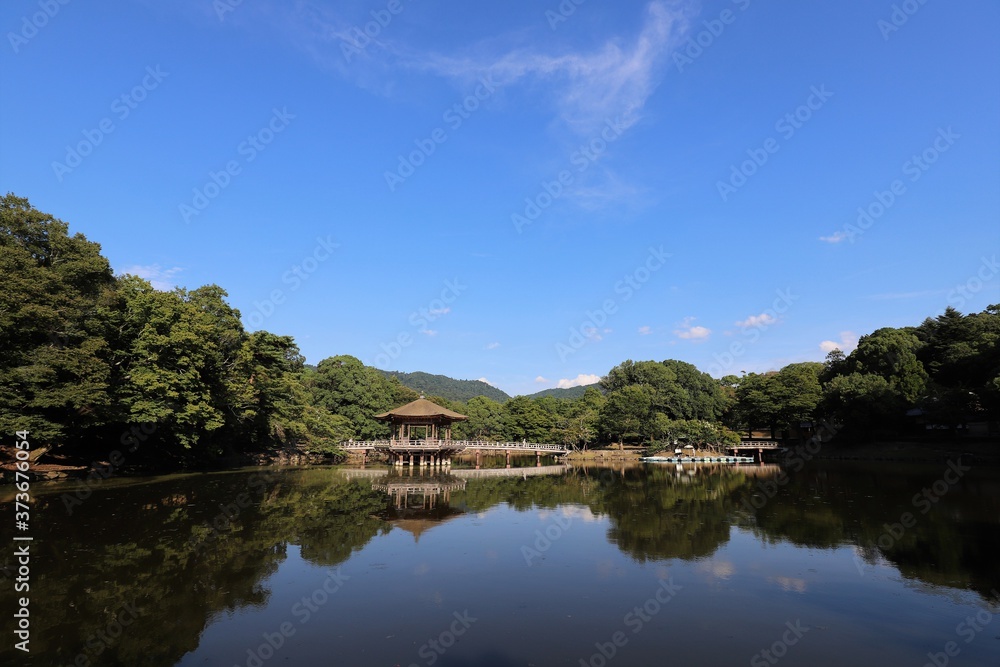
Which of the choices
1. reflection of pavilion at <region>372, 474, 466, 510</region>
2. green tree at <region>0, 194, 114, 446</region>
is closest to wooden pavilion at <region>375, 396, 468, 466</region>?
reflection of pavilion at <region>372, 474, 466, 510</region>

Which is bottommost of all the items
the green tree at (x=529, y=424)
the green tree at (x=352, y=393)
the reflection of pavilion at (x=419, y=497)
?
the reflection of pavilion at (x=419, y=497)

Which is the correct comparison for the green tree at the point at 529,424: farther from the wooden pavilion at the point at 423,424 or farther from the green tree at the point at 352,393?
the wooden pavilion at the point at 423,424

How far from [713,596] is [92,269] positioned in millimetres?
26557

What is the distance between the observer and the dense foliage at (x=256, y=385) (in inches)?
819

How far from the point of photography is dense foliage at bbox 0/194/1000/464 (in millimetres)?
20797

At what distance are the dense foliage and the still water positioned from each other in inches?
203

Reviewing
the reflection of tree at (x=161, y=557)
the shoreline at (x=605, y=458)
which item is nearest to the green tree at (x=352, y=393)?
the shoreline at (x=605, y=458)

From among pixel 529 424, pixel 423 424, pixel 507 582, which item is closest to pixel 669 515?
pixel 507 582

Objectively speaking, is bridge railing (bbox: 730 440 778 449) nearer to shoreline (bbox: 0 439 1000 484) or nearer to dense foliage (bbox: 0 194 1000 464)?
shoreline (bbox: 0 439 1000 484)

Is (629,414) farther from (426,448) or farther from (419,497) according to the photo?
(419,497)

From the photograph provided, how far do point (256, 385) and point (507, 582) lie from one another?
28533mm

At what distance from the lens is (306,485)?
25.4 metres

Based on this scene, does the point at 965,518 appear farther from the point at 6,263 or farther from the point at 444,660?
the point at 6,263

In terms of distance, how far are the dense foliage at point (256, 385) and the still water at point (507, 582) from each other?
516 cm
